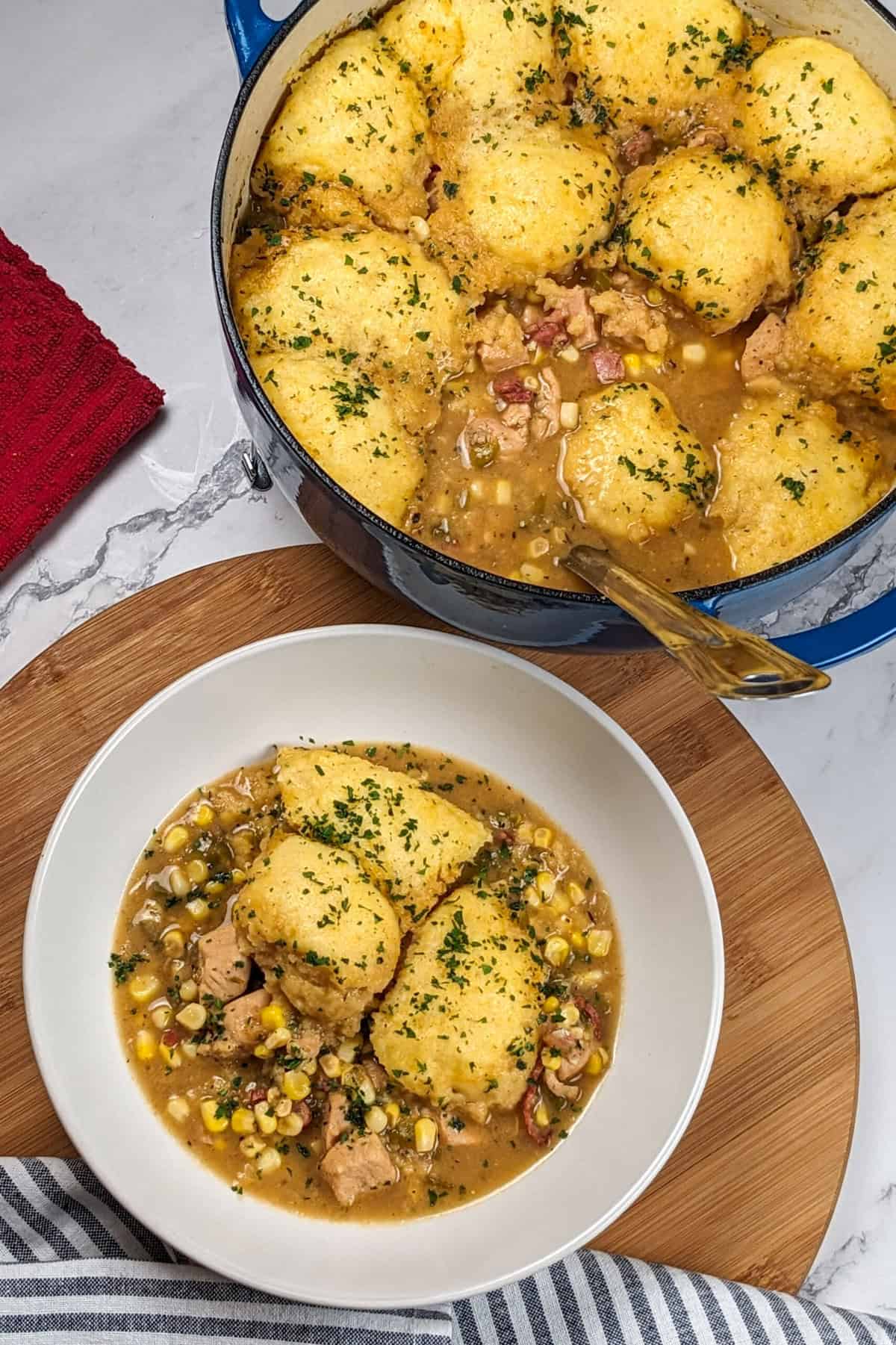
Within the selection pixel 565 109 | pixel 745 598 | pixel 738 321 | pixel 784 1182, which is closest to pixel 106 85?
pixel 565 109

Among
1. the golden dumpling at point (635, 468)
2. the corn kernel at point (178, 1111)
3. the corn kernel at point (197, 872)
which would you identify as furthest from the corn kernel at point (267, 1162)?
the golden dumpling at point (635, 468)

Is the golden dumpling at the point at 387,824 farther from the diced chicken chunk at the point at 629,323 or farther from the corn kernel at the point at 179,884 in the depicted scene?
the diced chicken chunk at the point at 629,323

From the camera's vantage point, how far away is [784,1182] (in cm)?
230

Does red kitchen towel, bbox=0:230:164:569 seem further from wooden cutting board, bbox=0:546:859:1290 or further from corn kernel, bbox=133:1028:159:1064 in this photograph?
corn kernel, bbox=133:1028:159:1064

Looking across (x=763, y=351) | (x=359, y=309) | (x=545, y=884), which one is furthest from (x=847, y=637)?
(x=359, y=309)

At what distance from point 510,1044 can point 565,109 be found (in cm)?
162

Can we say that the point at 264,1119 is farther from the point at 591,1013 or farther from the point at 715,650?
the point at 715,650

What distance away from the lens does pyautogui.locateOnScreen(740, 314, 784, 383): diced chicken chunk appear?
2.12 meters

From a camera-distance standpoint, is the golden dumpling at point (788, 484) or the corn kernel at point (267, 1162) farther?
the corn kernel at point (267, 1162)

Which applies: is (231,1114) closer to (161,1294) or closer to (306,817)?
(161,1294)

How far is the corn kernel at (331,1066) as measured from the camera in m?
2.19

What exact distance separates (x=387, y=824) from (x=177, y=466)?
0.93 m

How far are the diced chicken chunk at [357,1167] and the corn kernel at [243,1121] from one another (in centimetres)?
14

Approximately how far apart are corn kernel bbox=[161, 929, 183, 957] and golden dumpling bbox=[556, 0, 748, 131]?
162 centimetres
